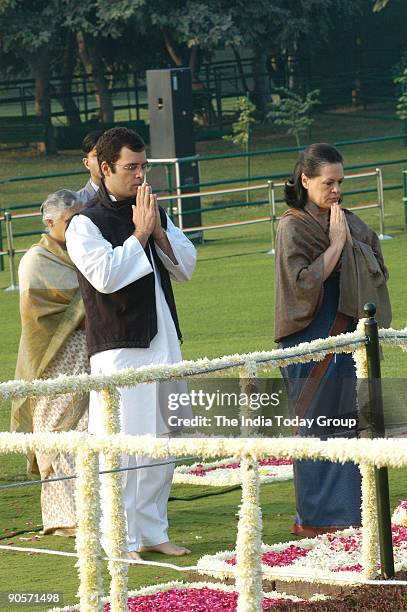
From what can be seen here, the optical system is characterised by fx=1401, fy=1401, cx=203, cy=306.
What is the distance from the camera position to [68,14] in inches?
1439

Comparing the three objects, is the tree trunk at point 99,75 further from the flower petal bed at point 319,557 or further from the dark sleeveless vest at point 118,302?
the flower petal bed at point 319,557

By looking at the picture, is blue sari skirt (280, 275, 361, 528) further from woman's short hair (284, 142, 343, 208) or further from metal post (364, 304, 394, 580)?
metal post (364, 304, 394, 580)

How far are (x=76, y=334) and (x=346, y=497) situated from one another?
5.30ft

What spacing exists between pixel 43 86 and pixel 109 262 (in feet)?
108

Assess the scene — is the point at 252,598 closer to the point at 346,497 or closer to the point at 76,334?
the point at 346,497

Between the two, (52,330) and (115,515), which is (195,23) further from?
(115,515)

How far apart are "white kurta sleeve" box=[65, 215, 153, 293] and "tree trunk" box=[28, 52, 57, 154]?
32.2 m

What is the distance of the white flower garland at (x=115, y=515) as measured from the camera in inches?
169

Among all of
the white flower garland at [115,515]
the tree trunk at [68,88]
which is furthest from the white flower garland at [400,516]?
the tree trunk at [68,88]

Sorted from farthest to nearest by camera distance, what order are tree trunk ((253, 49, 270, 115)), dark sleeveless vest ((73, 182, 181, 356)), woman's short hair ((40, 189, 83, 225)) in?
tree trunk ((253, 49, 270, 115)), woman's short hair ((40, 189, 83, 225)), dark sleeveless vest ((73, 182, 181, 356))

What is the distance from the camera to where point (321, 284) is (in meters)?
6.25

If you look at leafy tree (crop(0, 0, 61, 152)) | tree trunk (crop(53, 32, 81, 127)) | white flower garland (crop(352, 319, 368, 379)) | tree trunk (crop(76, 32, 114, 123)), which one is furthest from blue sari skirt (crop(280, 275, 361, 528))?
tree trunk (crop(53, 32, 81, 127))

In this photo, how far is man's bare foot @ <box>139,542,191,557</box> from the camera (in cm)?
610

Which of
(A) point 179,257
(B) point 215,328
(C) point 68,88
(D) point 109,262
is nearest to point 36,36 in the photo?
(C) point 68,88
